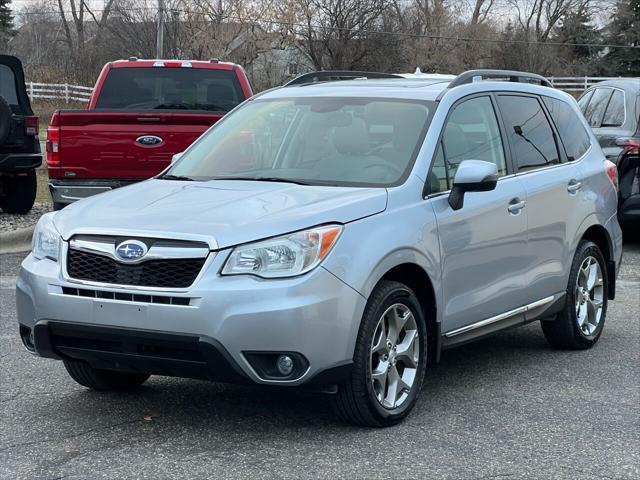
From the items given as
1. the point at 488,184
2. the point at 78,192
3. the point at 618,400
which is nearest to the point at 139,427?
the point at 488,184

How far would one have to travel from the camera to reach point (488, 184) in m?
5.47

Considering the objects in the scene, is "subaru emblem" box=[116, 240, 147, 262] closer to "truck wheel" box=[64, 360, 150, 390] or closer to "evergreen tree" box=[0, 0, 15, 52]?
"truck wheel" box=[64, 360, 150, 390]

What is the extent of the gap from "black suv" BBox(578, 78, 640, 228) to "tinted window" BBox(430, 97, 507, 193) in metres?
5.56

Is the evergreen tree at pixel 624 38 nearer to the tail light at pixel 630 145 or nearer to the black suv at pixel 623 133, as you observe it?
the black suv at pixel 623 133

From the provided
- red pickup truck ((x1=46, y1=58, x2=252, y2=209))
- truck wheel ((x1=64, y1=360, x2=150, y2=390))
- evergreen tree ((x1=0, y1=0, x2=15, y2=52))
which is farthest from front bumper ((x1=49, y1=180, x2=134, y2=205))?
evergreen tree ((x1=0, y1=0, x2=15, y2=52))

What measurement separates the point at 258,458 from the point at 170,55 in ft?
156

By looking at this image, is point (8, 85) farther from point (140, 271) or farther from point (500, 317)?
point (140, 271)

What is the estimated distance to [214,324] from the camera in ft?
14.8

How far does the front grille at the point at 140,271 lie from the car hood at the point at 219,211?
0.12 meters

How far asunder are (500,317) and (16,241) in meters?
6.71

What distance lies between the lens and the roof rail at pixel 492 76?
609 centimetres

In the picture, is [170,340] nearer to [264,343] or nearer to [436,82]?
[264,343]

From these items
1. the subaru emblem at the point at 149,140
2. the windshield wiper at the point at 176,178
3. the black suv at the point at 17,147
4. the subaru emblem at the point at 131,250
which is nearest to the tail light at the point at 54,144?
the subaru emblem at the point at 149,140

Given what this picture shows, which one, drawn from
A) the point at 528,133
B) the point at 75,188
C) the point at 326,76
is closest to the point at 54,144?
the point at 75,188
